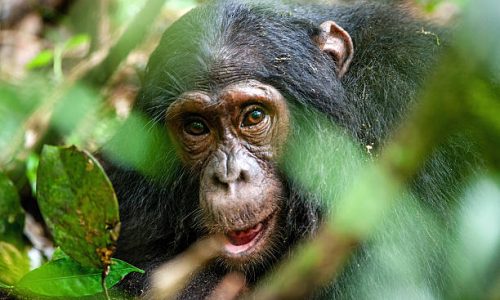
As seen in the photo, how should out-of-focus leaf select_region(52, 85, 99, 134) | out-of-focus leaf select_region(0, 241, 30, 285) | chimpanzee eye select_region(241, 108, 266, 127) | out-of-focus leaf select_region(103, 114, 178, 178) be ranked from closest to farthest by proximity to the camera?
out-of-focus leaf select_region(0, 241, 30, 285), chimpanzee eye select_region(241, 108, 266, 127), out-of-focus leaf select_region(103, 114, 178, 178), out-of-focus leaf select_region(52, 85, 99, 134)

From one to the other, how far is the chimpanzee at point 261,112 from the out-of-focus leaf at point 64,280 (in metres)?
0.90

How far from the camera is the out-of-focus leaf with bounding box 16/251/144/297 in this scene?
8.41 ft

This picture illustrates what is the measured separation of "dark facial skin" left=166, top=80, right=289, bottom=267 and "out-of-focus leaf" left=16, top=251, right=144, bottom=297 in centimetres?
89

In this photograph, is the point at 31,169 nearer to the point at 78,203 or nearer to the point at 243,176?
the point at 243,176

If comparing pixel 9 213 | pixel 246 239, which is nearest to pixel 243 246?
pixel 246 239

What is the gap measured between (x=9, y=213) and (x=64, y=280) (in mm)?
1874

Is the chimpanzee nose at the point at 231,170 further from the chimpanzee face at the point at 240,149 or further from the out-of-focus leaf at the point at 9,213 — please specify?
the out-of-focus leaf at the point at 9,213

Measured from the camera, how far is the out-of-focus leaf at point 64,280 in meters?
2.56

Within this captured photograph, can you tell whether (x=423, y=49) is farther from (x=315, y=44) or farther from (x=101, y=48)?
(x=101, y=48)

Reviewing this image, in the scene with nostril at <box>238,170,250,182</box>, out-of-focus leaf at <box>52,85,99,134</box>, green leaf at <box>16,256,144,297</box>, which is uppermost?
green leaf at <box>16,256,144,297</box>

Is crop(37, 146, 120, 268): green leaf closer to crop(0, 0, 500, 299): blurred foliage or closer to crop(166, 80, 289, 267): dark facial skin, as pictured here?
crop(0, 0, 500, 299): blurred foliage

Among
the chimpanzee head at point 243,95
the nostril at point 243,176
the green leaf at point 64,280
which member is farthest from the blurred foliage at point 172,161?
the nostril at point 243,176

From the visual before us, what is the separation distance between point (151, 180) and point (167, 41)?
2.92ft

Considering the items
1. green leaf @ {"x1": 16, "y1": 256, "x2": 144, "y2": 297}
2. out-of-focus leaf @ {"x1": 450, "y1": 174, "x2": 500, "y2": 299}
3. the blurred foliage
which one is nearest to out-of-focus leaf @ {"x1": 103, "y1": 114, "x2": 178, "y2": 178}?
the blurred foliage
